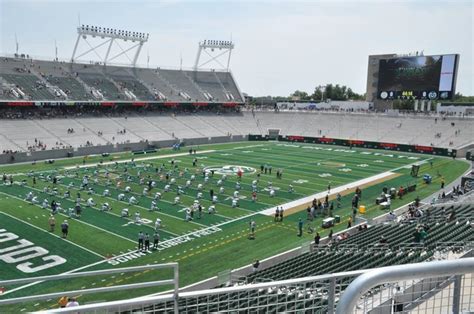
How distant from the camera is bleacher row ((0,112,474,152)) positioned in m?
50.8

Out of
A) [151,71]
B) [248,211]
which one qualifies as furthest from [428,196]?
[151,71]

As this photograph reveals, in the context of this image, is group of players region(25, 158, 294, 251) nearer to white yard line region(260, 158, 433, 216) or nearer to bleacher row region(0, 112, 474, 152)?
white yard line region(260, 158, 433, 216)

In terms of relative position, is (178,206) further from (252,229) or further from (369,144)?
(369,144)

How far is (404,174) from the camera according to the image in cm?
3891

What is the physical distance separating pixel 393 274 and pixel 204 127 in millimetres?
65267

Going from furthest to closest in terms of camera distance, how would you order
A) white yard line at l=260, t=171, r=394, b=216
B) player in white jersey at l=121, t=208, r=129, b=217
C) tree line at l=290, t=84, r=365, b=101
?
tree line at l=290, t=84, r=365, b=101 < white yard line at l=260, t=171, r=394, b=216 < player in white jersey at l=121, t=208, r=129, b=217

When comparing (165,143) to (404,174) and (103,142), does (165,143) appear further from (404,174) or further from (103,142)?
(404,174)

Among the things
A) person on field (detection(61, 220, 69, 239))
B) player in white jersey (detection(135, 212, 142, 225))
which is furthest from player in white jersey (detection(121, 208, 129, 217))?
person on field (detection(61, 220, 69, 239))

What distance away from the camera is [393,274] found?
8.27 feet

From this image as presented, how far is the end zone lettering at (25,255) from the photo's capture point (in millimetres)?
18016

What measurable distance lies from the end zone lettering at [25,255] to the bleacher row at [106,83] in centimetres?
3797

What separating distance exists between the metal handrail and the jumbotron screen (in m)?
57.4

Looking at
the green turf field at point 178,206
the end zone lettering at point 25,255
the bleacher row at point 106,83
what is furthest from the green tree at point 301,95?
the end zone lettering at point 25,255

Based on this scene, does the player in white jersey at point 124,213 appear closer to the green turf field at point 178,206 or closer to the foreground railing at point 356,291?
the green turf field at point 178,206
